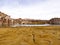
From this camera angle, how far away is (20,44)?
10391 millimetres

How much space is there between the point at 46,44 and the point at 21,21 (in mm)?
70697

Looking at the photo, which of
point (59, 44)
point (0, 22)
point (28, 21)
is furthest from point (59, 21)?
point (59, 44)

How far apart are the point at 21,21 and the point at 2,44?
231ft

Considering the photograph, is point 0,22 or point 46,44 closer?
point 46,44

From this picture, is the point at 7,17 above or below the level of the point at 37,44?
above

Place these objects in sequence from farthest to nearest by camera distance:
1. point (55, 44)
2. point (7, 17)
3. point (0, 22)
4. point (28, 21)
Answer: point (28, 21) → point (7, 17) → point (0, 22) → point (55, 44)

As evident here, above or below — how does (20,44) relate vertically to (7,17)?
below

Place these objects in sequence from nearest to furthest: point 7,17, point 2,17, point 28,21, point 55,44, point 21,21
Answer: point 55,44
point 2,17
point 7,17
point 21,21
point 28,21

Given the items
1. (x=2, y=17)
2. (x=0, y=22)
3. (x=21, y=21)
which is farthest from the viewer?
(x=21, y=21)

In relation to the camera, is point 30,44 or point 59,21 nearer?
point 30,44

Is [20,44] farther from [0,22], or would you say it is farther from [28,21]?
[28,21]

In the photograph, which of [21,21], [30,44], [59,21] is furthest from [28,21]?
[30,44]

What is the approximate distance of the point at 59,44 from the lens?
10.3 m

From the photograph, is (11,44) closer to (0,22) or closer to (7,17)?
(0,22)
